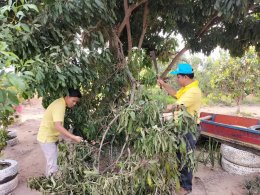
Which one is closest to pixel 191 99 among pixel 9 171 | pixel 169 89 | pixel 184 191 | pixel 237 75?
pixel 169 89

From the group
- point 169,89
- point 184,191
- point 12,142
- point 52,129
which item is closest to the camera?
point 184,191

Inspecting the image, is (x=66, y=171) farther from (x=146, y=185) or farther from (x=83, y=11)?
(x=83, y=11)

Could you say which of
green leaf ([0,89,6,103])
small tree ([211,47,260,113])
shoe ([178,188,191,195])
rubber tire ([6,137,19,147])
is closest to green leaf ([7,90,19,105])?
green leaf ([0,89,6,103])

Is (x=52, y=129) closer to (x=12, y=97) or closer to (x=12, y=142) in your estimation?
(x=12, y=97)

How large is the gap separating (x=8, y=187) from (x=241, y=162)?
12.4ft

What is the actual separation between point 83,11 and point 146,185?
6.16 ft

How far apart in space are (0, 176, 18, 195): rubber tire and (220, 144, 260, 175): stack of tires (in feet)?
11.7

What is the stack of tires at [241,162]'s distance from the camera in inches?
172

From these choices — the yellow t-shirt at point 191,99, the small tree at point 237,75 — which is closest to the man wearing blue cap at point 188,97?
the yellow t-shirt at point 191,99

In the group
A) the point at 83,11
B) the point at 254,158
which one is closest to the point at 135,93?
the point at 83,11

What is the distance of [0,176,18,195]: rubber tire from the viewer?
3576mm

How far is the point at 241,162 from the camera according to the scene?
4.41 meters

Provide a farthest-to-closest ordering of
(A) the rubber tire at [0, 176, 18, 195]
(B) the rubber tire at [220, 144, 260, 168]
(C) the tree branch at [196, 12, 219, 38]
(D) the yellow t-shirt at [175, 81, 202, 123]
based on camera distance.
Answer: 1. (C) the tree branch at [196, 12, 219, 38]
2. (B) the rubber tire at [220, 144, 260, 168]
3. (A) the rubber tire at [0, 176, 18, 195]
4. (D) the yellow t-shirt at [175, 81, 202, 123]

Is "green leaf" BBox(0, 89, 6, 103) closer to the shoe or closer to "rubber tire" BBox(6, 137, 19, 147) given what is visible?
the shoe
